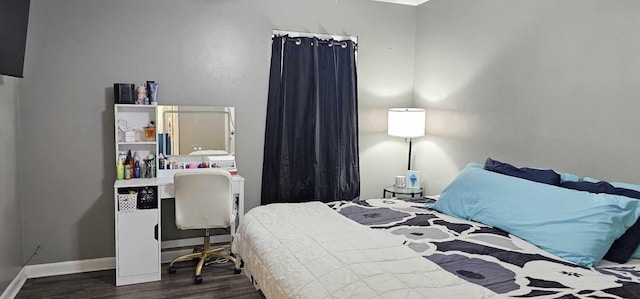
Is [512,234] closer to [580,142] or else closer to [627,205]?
[627,205]

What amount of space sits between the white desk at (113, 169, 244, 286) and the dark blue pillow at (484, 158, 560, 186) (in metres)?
2.53

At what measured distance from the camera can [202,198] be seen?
11.5 ft

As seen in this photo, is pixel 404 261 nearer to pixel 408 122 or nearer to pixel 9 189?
pixel 408 122

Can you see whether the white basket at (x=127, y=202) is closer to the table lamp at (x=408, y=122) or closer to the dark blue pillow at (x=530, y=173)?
the table lamp at (x=408, y=122)

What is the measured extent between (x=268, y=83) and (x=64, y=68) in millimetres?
1706

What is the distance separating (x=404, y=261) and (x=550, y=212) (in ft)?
3.08

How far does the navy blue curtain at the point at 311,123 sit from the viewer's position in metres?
4.24

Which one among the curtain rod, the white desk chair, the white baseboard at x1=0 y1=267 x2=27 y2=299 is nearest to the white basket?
the white desk chair

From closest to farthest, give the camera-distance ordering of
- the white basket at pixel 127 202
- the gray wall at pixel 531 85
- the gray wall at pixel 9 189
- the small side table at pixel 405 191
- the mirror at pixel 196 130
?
the gray wall at pixel 531 85, the gray wall at pixel 9 189, the white basket at pixel 127 202, the mirror at pixel 196 130, the small side table at pixel 405 191

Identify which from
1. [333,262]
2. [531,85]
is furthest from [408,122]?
[333,262]

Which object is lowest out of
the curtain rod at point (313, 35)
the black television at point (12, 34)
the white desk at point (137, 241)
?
the white desk at point (137, 241)

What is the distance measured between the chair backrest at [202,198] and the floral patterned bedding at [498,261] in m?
1.07

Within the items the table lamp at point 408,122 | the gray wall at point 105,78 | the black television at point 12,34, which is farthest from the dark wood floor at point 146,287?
the table lamp at point 408,122

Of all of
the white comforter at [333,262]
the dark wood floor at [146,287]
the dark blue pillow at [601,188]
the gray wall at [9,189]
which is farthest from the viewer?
the dark wood floor at [146,287]
